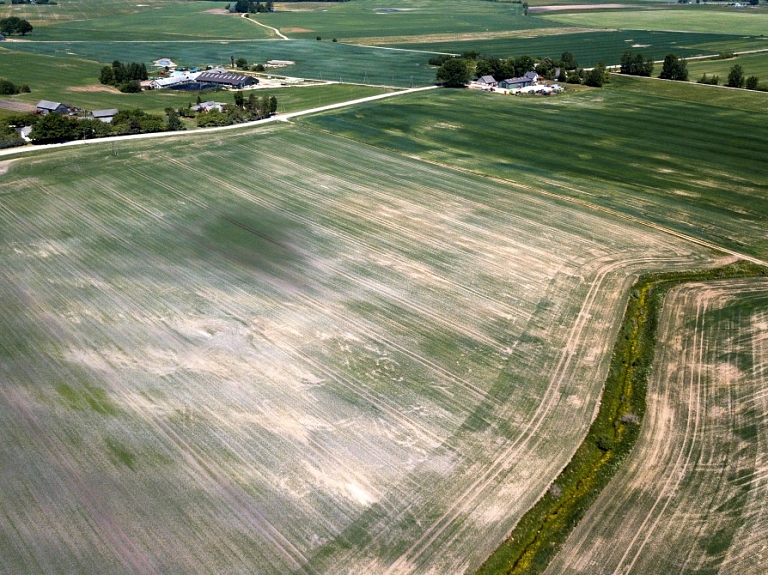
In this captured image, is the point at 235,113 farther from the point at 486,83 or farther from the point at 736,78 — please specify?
the point at 736,78

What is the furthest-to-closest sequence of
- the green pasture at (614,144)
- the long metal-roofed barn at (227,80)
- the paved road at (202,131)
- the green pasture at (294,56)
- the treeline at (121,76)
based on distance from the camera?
the green pasture at (294,56) → the long metal-roofed barn at (227,80) → the treeline at (121,76) → the paved road at (202,131) → the green pasture at (614,144)

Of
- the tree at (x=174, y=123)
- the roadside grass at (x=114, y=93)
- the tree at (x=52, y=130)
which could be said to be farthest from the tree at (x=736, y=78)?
the tree at (x=52, y=130)

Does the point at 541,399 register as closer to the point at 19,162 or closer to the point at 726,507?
the point at 726,507

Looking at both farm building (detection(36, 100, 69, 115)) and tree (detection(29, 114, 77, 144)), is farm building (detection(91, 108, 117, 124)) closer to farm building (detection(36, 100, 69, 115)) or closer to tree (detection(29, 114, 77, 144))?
farm building (detection(36, 100, 69, 115))

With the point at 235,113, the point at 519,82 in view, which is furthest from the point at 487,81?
the point at 235,113

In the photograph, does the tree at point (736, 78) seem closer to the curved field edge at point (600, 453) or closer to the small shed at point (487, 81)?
the small shed at point (487, 81)

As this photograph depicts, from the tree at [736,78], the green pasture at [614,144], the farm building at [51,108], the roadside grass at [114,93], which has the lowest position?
the green pasture at [614,144]
